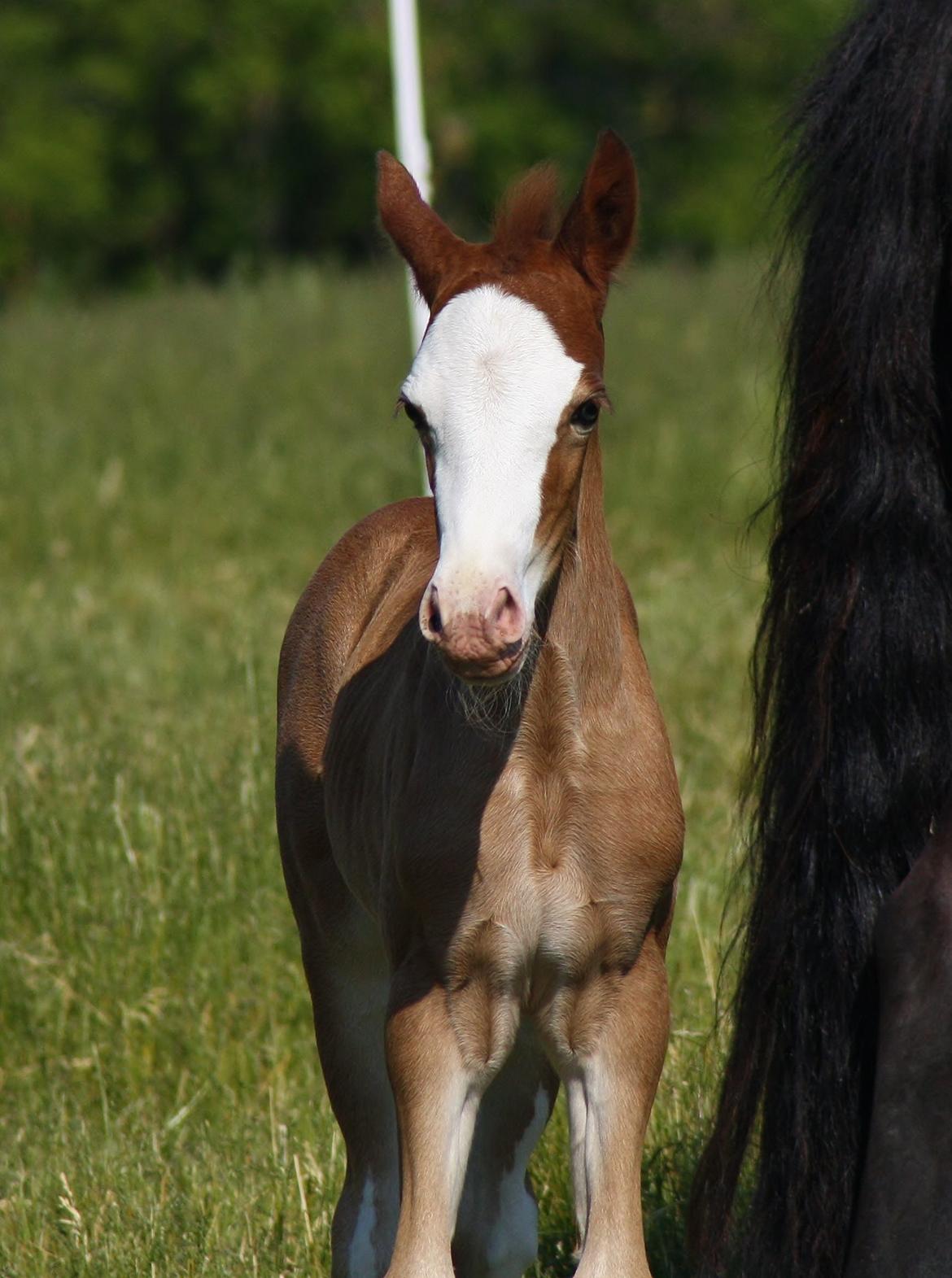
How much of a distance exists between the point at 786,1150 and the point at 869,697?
22.5 inches

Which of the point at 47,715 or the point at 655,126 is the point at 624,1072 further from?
the point at 655,126

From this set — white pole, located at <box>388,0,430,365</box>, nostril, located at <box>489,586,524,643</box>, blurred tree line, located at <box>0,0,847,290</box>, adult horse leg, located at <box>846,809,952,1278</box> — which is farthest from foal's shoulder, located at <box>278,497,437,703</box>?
blurred tree line, located at <box>0,0,847,290</box>

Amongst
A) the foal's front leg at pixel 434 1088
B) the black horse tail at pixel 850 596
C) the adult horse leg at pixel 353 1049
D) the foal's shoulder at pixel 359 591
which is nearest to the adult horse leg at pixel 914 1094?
the black horse tail at pixel 850 596

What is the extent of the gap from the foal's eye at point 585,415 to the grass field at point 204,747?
0.88 feet

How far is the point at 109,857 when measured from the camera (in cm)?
445

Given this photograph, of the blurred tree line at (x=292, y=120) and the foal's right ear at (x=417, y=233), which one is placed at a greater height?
the blurred tree line at (x=292, y=120)

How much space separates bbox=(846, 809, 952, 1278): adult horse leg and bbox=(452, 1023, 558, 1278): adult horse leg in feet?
3.94

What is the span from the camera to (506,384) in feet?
7.68

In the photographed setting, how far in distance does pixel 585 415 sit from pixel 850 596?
0.54 metres

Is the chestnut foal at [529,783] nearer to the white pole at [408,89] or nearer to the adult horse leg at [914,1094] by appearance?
the adult horse leg at [914,1094]

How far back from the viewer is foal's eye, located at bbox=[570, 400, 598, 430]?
242cm

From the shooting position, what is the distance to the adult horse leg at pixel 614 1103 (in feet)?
8.25

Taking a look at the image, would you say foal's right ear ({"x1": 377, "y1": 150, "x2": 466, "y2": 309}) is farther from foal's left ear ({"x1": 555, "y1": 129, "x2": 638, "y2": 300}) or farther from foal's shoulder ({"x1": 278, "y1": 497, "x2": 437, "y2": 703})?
foal's shoulder ({"x1": 278, "y1": 497, "x2": 437, "y2": 703})

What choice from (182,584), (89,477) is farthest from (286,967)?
(89,477)
